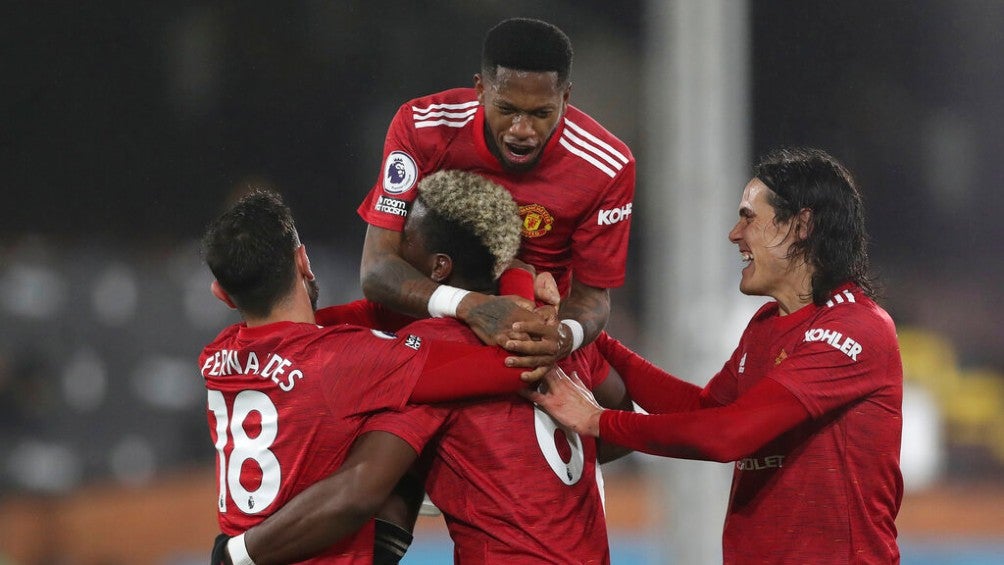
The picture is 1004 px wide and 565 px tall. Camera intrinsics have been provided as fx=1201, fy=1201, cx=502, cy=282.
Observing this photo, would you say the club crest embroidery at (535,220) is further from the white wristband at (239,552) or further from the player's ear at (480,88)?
the white wristband at (239,552)

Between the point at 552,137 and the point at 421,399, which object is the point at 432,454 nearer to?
the point at 421,399

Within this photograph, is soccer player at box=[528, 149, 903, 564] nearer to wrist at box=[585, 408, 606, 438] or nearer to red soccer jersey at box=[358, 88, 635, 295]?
wrist at box=[585, 408, 606, 438]

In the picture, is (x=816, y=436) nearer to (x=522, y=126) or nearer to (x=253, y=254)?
(x=522, y=126)

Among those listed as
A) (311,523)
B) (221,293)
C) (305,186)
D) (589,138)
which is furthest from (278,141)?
(311,523)

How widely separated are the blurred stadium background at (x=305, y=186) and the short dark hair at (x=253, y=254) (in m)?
5.47

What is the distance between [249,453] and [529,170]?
92cm

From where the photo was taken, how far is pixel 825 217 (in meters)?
2.52

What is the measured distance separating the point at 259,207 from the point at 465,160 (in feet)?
1.87

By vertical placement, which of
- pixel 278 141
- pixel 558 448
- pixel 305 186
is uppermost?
pixel 278 141

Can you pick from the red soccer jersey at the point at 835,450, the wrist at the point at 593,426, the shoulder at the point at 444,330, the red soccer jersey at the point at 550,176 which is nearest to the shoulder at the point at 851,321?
the red soccer jersey at the point at 835,450

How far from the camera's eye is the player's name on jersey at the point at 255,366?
7.49 feet

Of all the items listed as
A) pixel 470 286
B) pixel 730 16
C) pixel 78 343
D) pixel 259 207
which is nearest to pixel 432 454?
pixel 470 286

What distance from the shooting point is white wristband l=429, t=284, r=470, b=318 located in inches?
94.5

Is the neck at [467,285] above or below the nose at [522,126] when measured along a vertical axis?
below
